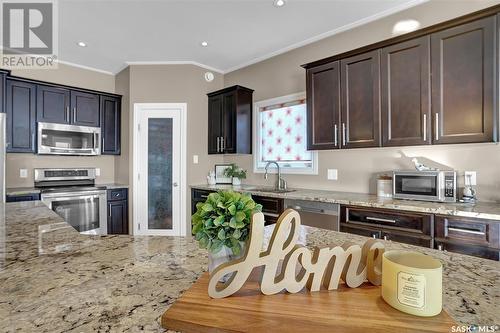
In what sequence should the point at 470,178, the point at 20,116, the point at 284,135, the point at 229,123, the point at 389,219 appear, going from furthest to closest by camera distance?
the point at 229,123 → the point at 284,135 → the point at 20,116 → the point at 470,178 → the point at 389,219

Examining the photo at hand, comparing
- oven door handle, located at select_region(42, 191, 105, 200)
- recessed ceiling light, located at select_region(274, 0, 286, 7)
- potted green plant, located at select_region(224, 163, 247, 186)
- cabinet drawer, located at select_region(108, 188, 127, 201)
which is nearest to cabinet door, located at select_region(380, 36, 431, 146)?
recessed ceiling light, located at select_region(274, 0, 286, 7)

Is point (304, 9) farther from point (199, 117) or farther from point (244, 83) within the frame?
point (199, 117)

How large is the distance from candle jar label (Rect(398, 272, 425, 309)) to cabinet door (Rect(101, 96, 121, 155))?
458 centimetres

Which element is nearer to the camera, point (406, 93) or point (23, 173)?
point (406, 93)

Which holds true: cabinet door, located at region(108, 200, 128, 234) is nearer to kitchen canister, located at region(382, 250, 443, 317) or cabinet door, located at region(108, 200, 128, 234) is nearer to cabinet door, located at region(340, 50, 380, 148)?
cabinet door, located at region(340, 50, 380, 148)

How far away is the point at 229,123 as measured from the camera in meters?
4.01

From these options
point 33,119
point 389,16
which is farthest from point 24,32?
point 389,16

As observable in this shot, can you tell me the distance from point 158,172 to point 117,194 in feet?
2.20

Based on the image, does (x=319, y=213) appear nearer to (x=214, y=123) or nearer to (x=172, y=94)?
(x=214, y=123)

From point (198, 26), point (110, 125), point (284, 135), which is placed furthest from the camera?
point (110, 125)

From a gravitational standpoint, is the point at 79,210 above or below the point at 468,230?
below

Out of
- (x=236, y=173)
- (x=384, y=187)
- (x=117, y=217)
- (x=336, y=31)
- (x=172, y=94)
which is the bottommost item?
(x=117, y=217)

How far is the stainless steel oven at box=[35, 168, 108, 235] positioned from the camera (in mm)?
3488

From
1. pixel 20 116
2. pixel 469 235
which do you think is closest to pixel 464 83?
pixel 469 235
